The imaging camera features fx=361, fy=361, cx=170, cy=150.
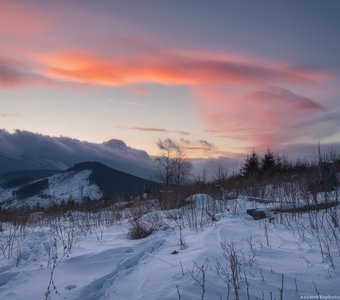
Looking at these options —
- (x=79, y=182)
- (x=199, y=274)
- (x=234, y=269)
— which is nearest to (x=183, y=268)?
(x=199, y=274)

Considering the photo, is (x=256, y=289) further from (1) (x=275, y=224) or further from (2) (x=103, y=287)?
(1) (x=275, y=224)

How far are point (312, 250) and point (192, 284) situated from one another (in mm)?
1715

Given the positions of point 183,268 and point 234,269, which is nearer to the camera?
point 234,269

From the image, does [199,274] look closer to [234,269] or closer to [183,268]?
[183,268]

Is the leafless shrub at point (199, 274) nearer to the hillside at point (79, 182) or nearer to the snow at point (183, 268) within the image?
the snow at point (183, 268)

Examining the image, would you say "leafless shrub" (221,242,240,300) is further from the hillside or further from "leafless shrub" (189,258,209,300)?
the hillside

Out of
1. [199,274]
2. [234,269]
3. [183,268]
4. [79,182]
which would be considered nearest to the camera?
[234,269]

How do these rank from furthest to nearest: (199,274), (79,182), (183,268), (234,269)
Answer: (79,182) → (183,268) → (199,274) → (234,269)

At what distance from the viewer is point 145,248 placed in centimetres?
535

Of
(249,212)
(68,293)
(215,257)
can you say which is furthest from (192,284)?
(249,212)

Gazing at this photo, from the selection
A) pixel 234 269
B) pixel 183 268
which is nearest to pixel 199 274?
pixel 183 268

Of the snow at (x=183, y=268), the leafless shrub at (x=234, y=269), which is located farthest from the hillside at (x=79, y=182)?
the leafless shrub at (x=234, y=269)

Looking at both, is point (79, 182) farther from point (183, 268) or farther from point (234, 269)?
point (234, 269)

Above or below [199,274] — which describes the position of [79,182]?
above
